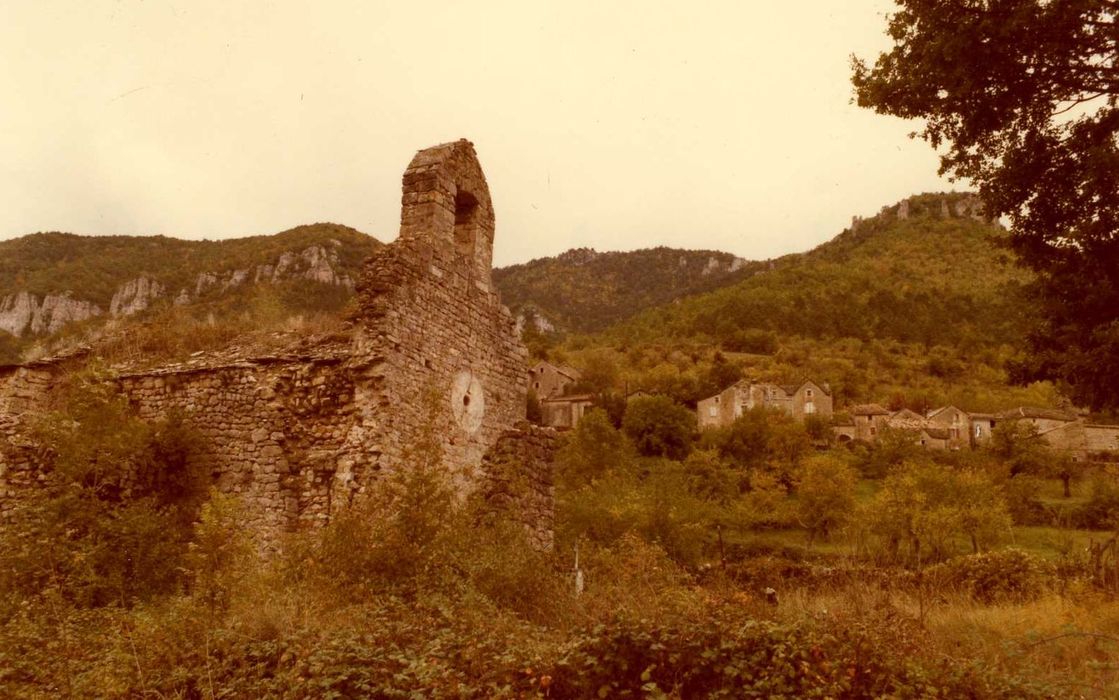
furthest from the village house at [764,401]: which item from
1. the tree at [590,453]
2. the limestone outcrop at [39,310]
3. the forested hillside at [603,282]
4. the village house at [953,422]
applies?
the limestone outcrop at [39,310]

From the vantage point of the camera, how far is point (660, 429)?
6078 centimetres

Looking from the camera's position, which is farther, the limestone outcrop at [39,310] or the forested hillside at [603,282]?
the forested hillside at [603,282]

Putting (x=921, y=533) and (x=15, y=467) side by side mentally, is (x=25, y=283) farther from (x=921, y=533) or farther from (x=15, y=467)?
(x=921, y=533)

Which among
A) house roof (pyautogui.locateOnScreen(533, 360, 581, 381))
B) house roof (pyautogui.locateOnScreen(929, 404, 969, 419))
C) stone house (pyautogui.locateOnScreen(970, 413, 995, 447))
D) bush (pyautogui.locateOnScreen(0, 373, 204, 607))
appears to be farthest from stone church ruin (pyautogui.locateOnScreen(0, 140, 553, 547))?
stone house (pyautogui.locateOnScreen(970, 413, 995, 447))

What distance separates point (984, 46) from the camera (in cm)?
897

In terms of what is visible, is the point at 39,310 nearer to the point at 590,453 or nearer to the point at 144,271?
the point at 144,271

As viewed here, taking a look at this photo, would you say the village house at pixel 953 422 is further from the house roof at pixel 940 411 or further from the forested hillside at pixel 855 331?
the forested hillside at pixel 855 331

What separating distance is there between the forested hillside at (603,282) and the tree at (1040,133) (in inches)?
4163

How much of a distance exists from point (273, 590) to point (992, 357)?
123172mm

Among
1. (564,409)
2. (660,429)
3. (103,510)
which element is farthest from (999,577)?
(564,409)

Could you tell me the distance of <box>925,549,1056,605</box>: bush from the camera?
1046 centimetres

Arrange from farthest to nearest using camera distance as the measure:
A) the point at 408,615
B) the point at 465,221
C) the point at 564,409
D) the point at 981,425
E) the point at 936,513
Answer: the point at 981,425 → the point at 564,409 → the point at 936,513 → the point at 465,221 → the point at 408,615

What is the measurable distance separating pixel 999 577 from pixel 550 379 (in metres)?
73.1

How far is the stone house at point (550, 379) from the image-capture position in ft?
274
